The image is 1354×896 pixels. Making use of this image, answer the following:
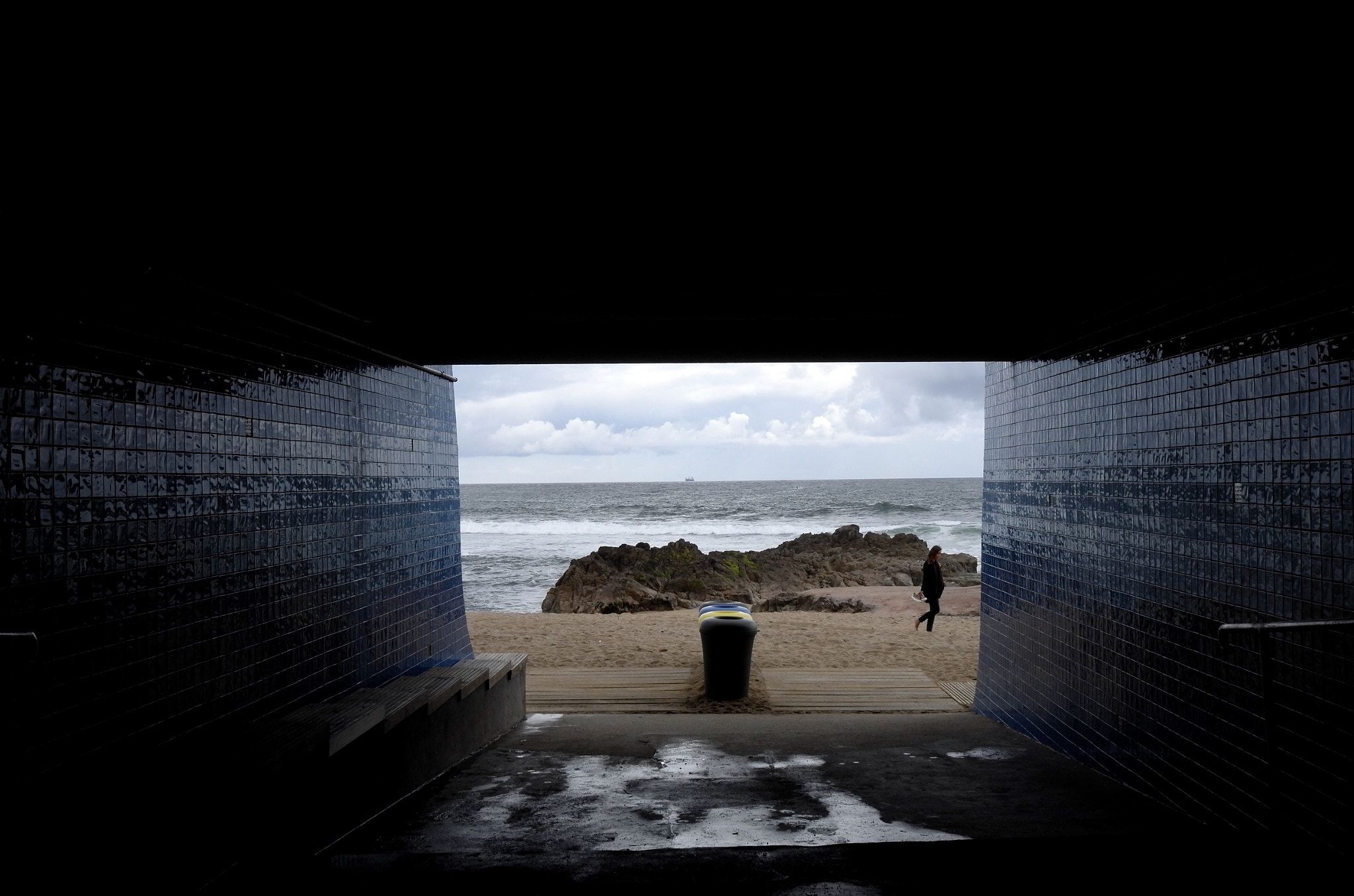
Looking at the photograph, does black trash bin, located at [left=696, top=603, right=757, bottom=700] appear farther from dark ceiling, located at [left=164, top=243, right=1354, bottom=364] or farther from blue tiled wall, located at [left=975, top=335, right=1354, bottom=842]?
dark ceiling, located at [left=164, top=243, right=1354, bottom=364]

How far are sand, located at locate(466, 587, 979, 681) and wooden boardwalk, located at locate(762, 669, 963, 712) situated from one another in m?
0.53

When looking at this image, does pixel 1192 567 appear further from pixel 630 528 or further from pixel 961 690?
pixel 630 528

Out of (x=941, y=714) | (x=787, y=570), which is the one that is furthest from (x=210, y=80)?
(x=787, y=570)

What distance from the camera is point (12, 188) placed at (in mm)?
3262

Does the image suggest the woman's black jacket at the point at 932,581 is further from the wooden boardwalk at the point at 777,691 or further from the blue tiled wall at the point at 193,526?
the blue tiled wall at the point at 193,526

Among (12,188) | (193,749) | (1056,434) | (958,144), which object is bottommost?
(193,749)

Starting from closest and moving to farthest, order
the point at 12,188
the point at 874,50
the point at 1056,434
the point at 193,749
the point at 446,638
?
1. the point at 874,50
2. the point at 12,188
3. the point at 193,749
4. the point at 1056,434
5. the point at 446,638

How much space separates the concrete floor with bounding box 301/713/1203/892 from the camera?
3355 millimetres

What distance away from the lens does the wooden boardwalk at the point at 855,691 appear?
30.0 ft

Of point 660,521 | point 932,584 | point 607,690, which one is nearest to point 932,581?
point 932,584

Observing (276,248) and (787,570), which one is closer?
(276,248)

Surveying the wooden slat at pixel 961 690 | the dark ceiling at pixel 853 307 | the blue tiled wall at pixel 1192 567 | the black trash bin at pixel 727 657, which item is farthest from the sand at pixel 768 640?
the dark ceiling at pixel 853 307

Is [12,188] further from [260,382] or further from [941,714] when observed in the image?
[941,714]

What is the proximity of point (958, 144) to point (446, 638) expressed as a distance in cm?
606
